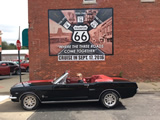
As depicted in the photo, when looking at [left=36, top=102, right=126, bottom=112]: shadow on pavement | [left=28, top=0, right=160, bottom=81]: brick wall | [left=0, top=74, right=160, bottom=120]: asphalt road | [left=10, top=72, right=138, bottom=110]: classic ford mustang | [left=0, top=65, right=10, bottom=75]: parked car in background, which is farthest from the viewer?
[left=0, top=65, right=10, bottom=75]: parked car in background

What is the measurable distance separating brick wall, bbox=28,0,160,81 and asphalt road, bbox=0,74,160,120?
4004mm

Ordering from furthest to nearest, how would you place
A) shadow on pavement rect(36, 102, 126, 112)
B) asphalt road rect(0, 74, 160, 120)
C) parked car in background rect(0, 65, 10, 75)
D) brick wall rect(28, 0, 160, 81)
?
1. parked car in background rect(0, 65, 10, 75)
2. brick wall rect(28, 0, 160, 81)
3. shadow on pavement rect(36, 102, 126, 112)
4. asphalt road rect(0, 74, 160, 120)

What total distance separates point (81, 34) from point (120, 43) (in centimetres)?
249

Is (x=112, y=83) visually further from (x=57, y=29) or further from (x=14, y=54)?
(x=14, y=54)

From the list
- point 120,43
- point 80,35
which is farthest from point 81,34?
point 120,43

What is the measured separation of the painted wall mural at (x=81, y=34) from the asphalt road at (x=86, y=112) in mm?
4467

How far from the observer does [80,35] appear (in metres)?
10.2

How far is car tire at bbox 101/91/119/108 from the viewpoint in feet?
18.1

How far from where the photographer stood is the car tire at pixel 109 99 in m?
5.52

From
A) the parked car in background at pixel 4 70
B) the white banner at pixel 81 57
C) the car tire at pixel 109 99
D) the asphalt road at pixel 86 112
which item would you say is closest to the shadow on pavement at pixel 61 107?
the asphalt road at pixel 86 112

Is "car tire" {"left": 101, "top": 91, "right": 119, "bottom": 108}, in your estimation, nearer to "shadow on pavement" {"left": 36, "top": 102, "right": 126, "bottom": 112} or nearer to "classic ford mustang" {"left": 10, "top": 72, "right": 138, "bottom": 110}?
"classic ford mustang" {"left": 10, "top": 72, "right": 138, "bottom": 110}

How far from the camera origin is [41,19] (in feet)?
33.3

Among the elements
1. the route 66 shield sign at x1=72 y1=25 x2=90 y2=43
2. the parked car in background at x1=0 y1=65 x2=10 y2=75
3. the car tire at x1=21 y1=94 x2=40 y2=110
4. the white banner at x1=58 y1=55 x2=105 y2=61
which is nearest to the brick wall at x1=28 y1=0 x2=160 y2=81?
the white banner at x1=58 y1=55 x2=105 y2=61

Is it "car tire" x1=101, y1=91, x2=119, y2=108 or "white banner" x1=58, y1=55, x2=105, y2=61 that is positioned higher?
"white banner" x1=58, y1=55, x2=105, y2=61
